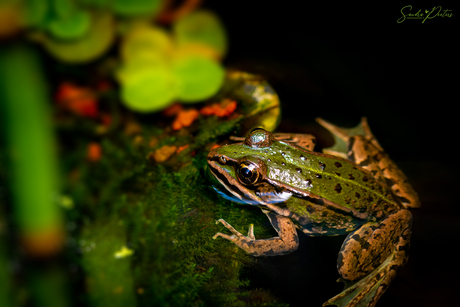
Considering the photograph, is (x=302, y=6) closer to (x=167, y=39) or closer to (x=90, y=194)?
(x=167, y=39)

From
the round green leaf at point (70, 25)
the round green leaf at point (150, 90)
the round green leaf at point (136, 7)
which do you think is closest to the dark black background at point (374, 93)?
the round green leaf at point (136, 7)

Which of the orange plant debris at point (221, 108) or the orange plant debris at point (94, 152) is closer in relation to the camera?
the orange plant debris at point (221, 108)

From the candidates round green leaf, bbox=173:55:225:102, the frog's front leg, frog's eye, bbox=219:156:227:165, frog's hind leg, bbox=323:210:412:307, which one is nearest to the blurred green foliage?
round green leaf, bbox=173:55:225:102

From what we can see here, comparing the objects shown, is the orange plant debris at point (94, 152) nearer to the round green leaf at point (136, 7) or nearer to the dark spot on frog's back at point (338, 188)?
the round green leaf at point (136, 7)

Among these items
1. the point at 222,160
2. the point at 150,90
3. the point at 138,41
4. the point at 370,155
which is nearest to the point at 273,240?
the point at 222,160

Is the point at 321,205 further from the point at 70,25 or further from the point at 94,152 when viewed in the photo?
the point at 70,25

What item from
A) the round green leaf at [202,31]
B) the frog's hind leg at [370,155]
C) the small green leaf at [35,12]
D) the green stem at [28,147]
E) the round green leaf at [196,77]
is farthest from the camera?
the round green leaf at [202,31]
